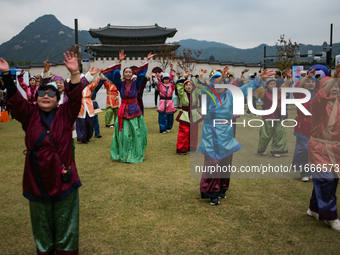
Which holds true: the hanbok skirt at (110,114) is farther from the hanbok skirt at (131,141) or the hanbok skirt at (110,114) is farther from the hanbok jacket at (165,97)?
the hanbok skirt at (131,141)

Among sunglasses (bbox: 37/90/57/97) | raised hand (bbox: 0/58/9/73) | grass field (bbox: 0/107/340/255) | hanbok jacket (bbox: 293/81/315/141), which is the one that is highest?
raised hand (bbox: 0/58/9/73)

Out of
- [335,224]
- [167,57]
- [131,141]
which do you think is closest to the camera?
[335,224]

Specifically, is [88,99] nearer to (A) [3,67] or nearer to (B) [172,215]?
(B) [172,215]

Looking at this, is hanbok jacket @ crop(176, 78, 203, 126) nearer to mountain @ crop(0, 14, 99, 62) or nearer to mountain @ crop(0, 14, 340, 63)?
mountain @ crop(0, 14, 340, 63)

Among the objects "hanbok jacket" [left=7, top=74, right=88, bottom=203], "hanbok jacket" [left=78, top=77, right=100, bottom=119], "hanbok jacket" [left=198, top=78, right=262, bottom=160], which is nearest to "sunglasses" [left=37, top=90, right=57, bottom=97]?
"hanbok jacket" [left=7, top=74, right=88, bottom=203]

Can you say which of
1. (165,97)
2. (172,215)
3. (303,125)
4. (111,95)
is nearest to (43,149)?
(172,215)

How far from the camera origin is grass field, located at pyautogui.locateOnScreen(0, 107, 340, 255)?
2.82 meters

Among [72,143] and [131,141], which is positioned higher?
[72,143]

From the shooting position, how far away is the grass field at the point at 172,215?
282 centimetres

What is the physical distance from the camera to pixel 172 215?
3488mm

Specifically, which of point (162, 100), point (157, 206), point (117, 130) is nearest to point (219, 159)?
point (157, 206)

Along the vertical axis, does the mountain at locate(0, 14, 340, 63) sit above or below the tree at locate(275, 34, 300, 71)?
above

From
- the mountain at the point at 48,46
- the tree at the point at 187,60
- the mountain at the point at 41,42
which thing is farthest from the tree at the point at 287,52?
the mountain at the point at 41,42

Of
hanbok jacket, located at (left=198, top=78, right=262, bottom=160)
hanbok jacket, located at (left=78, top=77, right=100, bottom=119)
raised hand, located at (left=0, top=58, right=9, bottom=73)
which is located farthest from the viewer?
hanbok jacket, located at (left=78, top=77, right=100, bottom=119)
